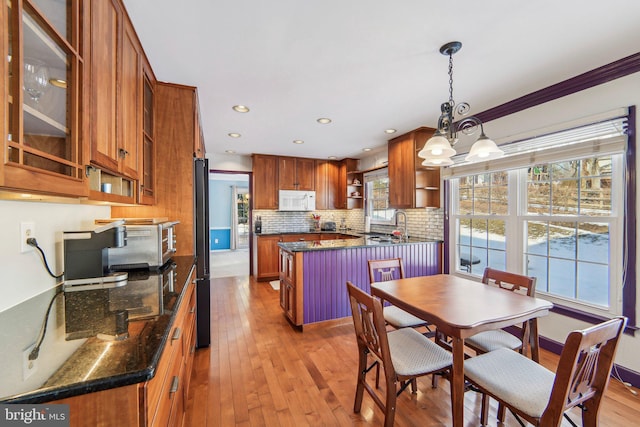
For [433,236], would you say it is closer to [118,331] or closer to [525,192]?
[525,192]

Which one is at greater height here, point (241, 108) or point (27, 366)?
point (241, 108)

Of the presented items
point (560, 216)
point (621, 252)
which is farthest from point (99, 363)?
point (560, 216)

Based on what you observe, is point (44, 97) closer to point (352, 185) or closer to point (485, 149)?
point (485, 149)

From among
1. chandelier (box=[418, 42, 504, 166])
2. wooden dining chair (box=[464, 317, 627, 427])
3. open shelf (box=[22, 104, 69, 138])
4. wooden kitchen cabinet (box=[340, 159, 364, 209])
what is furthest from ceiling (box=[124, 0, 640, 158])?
wooden kitchen cabinet (box=[340, 159, 364, 209])

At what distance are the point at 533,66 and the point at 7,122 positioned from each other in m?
2.89

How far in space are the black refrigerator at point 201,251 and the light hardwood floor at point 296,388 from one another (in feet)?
0.65

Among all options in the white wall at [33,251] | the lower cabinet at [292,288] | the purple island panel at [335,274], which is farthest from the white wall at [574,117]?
the white wall at [33,251]

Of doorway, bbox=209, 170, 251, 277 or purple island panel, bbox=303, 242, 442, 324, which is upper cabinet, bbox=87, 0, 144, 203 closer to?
purple island panel, bbox=303, 242, 442, 324

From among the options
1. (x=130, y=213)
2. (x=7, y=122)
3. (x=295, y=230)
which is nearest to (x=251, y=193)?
(x=295, y=230)

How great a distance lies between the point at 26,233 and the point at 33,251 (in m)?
0.10

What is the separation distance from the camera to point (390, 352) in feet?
5.12

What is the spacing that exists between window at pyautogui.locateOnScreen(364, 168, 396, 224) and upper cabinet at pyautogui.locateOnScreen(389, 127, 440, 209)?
942 mm

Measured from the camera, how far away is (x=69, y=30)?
970mm

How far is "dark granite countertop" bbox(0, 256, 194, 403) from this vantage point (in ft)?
2.03
